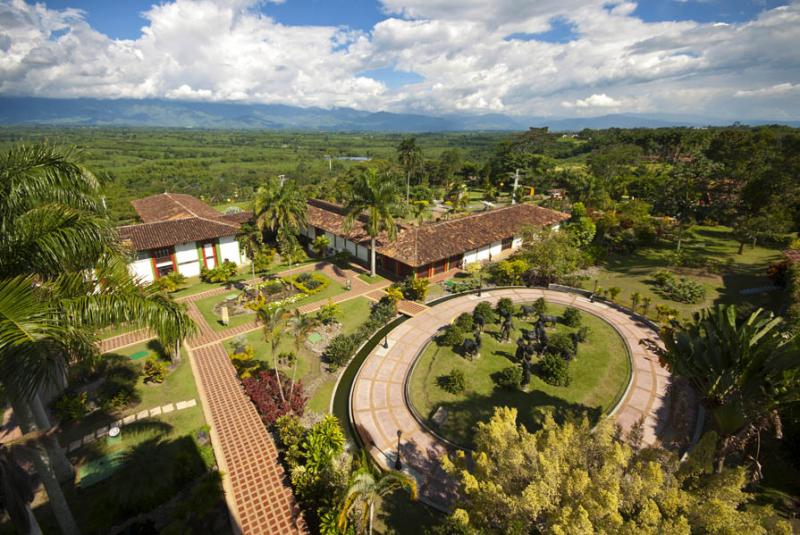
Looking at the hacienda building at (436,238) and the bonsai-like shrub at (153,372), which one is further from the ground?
the hacienda building at (436,238)

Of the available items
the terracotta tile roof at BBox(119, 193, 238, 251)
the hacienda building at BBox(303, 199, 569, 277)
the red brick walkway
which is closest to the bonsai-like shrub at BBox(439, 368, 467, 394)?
the red brick walkway

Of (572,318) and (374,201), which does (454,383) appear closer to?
(572,318)

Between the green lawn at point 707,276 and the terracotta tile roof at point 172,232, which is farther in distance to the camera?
the terracotta tile roof at point 172,232

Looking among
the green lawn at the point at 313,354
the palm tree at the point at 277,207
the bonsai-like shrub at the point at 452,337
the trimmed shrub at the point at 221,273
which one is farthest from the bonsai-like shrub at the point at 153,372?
the palm tree at the point at 277,207

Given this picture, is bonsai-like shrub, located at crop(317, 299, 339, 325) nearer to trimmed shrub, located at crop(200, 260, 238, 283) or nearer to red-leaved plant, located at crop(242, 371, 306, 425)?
red-leaved plant, located at crop(242, 371, 306, 425)

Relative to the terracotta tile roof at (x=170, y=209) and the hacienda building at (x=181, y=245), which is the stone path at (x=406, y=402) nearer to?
the hacienda building at (x=181, y=245)

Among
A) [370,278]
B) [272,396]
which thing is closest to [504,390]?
[272,396]
